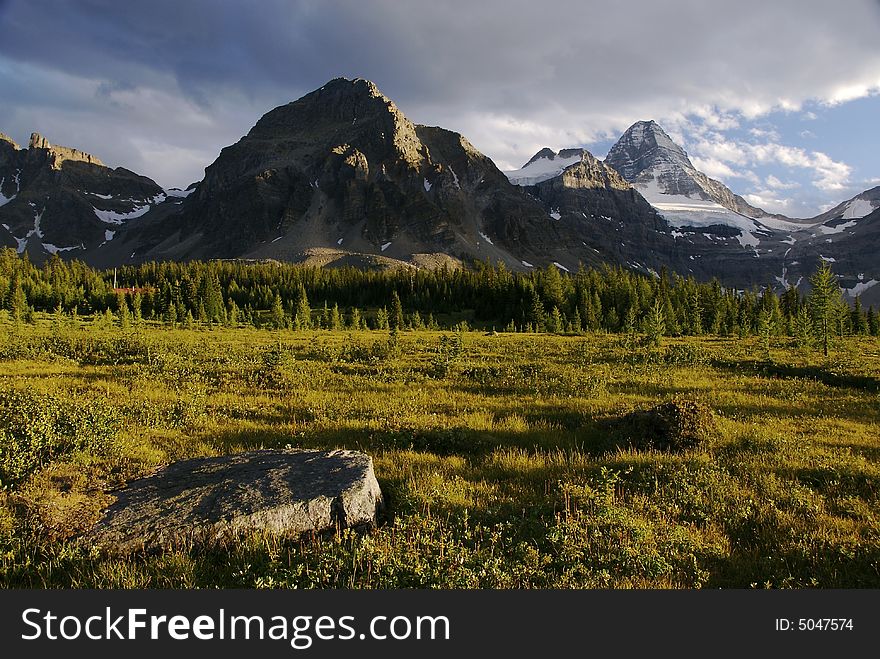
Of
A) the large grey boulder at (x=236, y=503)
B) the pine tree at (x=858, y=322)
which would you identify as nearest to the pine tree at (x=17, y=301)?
the large grey boulder at (x=236, y=503)

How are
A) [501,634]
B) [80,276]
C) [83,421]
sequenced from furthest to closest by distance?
1. [80,276]
2. [83,421]
3. [501,634]

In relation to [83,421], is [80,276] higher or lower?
higher

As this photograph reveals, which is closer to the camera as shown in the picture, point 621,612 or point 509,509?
point 621,612

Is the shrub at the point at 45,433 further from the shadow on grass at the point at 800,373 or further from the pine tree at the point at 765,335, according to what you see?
the pine tree at the point at 765,335

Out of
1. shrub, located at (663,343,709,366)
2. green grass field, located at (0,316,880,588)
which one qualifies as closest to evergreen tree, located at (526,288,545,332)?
shrub, located at (663,343,709,366)

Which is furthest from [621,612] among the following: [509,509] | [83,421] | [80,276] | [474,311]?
[80,276]

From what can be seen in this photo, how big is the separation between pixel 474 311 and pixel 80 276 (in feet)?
449

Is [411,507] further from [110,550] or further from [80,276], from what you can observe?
[80,276]

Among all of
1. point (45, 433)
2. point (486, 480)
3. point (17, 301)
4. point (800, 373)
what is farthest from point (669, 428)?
point (17, 301)

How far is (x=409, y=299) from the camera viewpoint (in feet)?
427

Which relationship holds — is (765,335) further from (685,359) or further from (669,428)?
(669,428)

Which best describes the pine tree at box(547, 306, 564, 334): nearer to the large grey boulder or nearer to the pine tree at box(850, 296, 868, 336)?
the pine tree at box(850, 296, 868, 336)

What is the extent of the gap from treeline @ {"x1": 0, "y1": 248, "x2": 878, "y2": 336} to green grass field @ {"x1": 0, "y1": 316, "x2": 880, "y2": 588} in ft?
193

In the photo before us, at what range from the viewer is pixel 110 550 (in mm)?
5242
